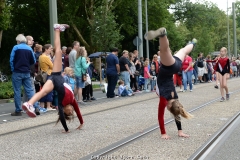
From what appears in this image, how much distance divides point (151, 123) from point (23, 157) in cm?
381

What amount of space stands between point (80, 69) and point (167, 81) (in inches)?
284

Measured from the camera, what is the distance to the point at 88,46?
38.3 meters

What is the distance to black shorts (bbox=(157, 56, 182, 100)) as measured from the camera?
749 centimetres

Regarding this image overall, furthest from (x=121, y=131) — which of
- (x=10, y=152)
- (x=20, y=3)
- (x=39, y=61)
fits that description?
(x=20, y=3)

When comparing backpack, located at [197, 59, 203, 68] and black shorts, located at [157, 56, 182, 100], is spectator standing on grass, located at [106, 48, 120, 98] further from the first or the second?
backpack, located at [197, 59, 203, 68]

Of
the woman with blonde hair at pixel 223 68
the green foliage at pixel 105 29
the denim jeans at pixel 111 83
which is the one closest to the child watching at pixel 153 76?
the denim jeans at pixel 111 83

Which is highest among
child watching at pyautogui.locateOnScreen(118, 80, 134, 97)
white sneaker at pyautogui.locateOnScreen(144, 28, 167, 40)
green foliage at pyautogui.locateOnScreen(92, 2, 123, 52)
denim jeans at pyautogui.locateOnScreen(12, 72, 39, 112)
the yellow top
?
green foliage at pyautogui.locateOnScreen(92, 2, 123, 52)

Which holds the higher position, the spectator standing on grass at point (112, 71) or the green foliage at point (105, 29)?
the green foliage at point (105, 29)

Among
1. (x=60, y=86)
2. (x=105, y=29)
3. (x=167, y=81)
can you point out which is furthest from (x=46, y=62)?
(x=105, y=29)

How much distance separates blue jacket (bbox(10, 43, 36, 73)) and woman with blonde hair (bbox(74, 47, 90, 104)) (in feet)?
10.0

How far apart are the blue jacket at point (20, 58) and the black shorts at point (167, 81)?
190 inches

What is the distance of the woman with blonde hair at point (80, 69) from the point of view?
1459cm

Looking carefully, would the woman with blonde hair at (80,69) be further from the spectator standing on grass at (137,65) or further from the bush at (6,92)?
the spectator standing on grass at (137,65)

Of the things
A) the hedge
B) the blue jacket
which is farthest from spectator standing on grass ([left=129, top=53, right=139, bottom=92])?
the blue jacket
